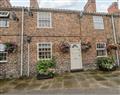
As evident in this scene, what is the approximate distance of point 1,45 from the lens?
11.7m

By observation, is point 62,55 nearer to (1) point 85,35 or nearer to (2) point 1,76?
(1) point 85,35

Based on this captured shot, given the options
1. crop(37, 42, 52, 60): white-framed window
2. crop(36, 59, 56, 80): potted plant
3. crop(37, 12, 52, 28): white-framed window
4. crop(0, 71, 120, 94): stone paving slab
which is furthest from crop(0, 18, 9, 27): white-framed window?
crop(0, 71, 120, 94): stone paving slab

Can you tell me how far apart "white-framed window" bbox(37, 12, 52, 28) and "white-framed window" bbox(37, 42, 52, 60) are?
5.30ft

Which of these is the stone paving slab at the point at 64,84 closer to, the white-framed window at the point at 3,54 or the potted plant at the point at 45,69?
the potted plant at the point at 45,69

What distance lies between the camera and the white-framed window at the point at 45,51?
1223 centimetres

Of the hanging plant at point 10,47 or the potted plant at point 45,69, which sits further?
the hanging plant at point 10,47

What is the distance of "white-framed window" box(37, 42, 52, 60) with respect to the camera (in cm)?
1223

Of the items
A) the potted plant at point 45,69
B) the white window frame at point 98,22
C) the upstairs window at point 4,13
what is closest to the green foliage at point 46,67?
the potted plant at point 45,69

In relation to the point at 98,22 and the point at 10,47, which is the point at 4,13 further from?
the point at 98,22

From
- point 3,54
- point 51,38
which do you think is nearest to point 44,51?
point 51,38

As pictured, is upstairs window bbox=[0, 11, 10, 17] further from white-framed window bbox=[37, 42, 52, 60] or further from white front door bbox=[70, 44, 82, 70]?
white front door bbox=[70, 44, 82, 70]

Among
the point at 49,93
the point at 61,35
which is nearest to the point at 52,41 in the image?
the point at 61,35

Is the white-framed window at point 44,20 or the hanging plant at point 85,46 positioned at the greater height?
the white-framed window at point 44,20

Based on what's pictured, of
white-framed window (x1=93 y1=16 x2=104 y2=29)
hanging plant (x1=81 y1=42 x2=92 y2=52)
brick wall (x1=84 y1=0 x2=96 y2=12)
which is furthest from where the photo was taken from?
brick wall (x1=84 y1=0 x2=96 y2=12)
